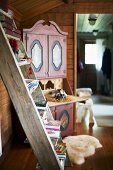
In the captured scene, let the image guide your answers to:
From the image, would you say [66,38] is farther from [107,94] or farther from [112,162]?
[107,94]

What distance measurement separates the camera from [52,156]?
2.18 metres

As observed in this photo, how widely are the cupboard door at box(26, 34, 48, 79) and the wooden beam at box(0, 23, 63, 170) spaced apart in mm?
1855

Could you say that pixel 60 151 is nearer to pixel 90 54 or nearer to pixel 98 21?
pixel 98 21

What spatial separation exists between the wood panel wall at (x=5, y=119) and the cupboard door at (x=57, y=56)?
84 cm

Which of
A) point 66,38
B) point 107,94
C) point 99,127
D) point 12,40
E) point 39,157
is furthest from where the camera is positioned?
point 107,94

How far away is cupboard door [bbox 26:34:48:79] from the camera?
3.81m

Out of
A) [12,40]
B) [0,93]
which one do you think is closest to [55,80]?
[0,93]

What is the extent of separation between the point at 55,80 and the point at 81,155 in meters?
1.45

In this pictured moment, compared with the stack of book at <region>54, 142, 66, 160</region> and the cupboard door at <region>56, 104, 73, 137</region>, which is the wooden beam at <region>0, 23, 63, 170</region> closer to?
the stack of book at <region>54, 142, 66, 160</region>

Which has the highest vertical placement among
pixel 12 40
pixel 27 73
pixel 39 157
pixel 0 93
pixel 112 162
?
pixel 12 40

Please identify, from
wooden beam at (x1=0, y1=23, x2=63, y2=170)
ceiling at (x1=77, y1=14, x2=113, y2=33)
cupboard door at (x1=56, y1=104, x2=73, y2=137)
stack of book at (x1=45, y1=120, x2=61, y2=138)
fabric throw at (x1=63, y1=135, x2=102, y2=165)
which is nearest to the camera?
wooden beam at (x1=0, y1=23, x2=63, y2=170)

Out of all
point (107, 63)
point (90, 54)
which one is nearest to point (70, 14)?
point (107, 63)

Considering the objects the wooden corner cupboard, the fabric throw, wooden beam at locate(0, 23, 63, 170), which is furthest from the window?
wooden beam at locate(0, 23, 63, 170)

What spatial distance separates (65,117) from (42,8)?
1.84 meters
